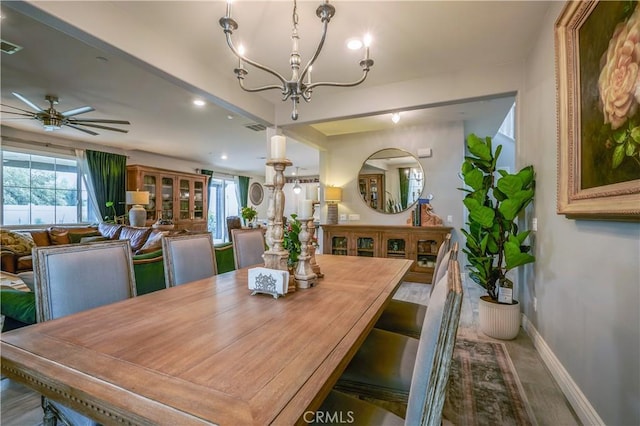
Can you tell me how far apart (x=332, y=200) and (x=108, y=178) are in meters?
4.71

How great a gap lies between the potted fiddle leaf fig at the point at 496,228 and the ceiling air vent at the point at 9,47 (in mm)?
4050

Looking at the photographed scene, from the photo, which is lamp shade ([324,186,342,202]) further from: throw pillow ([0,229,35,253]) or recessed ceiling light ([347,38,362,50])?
throw pillow ([0,229,35,253])

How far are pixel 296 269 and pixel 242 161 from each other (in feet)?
22.9

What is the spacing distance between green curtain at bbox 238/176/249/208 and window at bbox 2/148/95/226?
450 centimetres

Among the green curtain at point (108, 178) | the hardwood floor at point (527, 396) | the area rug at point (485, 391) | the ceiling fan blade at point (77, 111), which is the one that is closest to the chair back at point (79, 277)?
the hardwood floor at point (527, 396)

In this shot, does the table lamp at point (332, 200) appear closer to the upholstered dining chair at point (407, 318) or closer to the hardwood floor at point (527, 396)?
the hardwood floor at point (527, 396)

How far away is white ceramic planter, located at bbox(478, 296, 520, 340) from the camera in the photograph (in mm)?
2502

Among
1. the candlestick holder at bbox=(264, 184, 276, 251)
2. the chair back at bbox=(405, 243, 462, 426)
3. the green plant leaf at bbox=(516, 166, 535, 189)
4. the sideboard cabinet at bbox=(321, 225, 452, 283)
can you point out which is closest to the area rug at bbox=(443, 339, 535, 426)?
the chair back at bbox=(405, 243, 462, 426)

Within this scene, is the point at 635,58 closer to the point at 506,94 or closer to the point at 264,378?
the point at 264,378

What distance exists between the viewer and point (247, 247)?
249 centimetres

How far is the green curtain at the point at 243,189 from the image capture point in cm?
998

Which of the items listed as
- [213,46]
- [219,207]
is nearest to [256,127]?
[213,46]

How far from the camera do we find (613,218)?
1.28m
